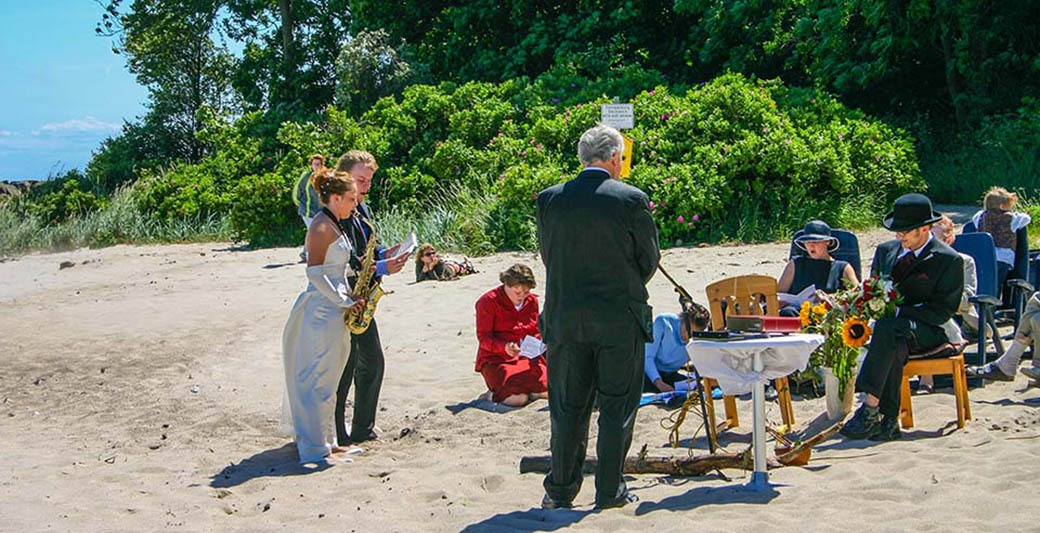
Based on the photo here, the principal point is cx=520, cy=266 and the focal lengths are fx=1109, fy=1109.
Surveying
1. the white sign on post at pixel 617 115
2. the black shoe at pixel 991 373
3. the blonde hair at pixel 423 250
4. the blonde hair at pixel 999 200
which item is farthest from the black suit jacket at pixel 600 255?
the white sign on post at pixel 617 115

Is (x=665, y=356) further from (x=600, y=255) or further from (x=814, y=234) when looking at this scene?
(x=600, y=255)

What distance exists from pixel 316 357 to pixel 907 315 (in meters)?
3.72

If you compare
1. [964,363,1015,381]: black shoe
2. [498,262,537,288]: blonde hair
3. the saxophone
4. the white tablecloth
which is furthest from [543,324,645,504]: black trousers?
[964,363,1015,381]: black shoe

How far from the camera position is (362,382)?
24.2ft

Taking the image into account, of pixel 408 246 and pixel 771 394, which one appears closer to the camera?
pixel 408 246

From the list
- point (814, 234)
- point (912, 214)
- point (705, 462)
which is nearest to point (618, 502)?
point (705, 462)

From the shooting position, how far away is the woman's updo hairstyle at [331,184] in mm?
6816

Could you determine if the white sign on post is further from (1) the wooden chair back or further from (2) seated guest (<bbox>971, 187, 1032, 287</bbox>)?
(1) the wooden chair back

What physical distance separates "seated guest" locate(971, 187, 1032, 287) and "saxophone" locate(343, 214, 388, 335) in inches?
202

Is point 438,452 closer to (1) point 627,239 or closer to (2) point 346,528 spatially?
(2) point 346,528

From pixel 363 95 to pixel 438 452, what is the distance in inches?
596

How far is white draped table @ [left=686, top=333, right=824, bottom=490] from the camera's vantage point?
18.0 feet

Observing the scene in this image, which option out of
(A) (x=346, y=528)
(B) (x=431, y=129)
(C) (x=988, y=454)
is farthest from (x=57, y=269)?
(C) (x=988, y=454)

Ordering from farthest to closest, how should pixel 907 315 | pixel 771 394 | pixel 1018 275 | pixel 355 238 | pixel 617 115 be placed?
pixel 617 115 < pixel 1018 275 < pixel 771 394 < pixel 355 238 < pixel 907 315
